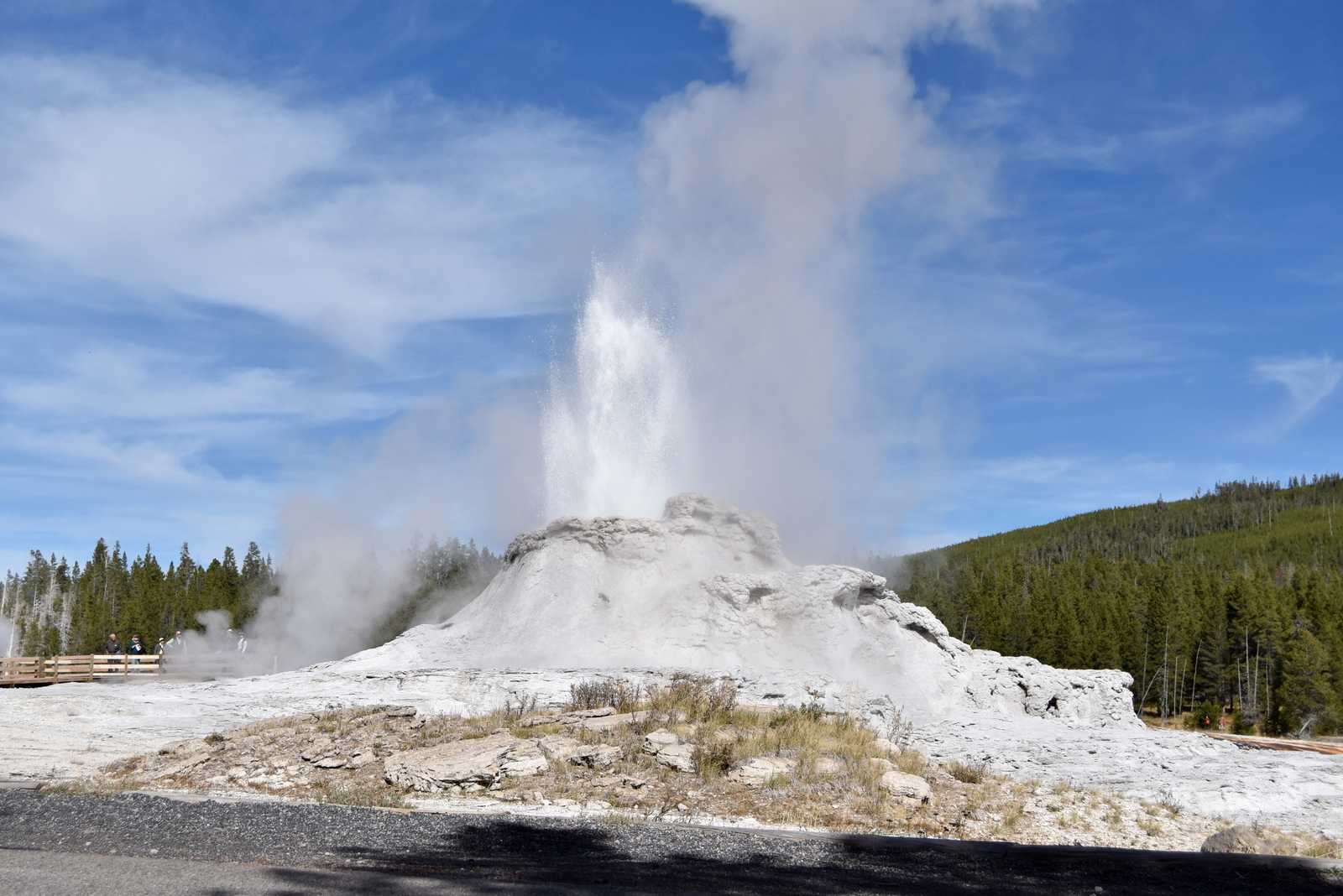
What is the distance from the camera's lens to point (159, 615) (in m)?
68.8

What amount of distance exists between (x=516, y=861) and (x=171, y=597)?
80.0m

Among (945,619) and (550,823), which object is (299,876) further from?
(945,619)

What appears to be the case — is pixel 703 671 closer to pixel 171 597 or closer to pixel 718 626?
pixel 718 626

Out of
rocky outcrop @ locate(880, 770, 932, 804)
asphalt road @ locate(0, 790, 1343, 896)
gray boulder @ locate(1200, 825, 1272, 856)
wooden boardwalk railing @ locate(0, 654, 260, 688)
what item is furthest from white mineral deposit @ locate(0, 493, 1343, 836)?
asphalt road @ locate(0, 790, 1343, 896)

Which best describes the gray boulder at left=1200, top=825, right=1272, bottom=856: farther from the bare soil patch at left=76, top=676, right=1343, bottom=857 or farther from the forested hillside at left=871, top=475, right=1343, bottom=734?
the forested hillside at left=871, top=475, right=1343, bottom=734

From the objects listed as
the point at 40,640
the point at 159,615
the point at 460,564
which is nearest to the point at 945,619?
the point at 460,564

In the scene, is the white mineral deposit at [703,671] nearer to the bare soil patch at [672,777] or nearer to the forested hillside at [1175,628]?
the bare soil patch at [672,777]

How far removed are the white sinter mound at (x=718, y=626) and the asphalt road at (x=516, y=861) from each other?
46.9ft

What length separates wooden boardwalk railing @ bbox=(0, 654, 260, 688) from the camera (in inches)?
1192

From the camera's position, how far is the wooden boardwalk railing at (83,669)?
30281 millimetres

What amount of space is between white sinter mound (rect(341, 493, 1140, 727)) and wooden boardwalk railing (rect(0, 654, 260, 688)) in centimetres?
876

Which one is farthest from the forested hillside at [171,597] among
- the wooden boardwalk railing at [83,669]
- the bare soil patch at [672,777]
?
the bare soil patch at [672,777]

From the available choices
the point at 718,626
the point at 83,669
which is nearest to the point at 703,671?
the point at 718,626

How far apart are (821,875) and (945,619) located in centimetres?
7262
